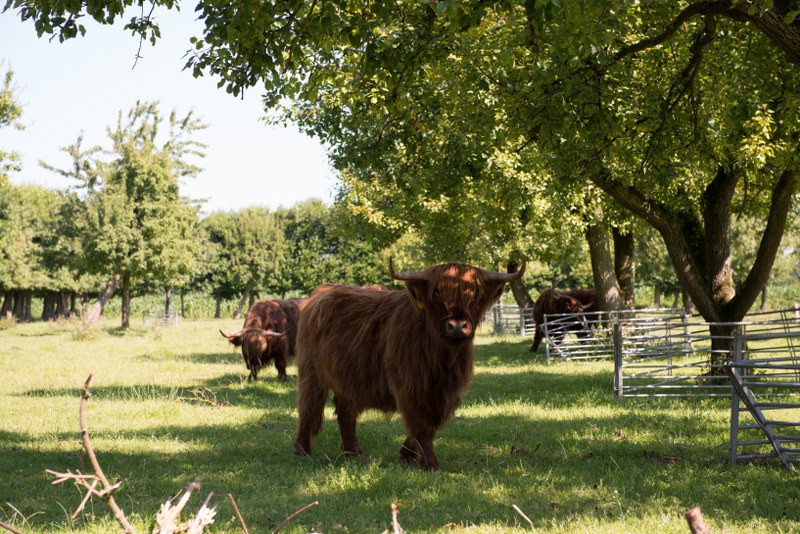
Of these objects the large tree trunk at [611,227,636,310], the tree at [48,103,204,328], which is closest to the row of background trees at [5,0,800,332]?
the large tree trunk at [611,227,636,310]

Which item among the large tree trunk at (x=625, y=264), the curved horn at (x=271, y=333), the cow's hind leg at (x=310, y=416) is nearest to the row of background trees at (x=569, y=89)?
the cow's hind leg at (x=310, y=416)

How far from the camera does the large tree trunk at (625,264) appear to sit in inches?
1011

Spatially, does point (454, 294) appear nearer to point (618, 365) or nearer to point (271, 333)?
point (618, 365)

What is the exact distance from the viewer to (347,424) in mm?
8852

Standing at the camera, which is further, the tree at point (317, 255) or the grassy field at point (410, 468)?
the tree at point (317, 255)

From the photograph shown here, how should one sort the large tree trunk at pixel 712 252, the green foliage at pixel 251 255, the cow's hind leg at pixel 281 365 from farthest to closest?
the green foliage at pixel 251 255 → the cow's hind leg at pixel 281 365 → the large tree trunk at pixel 712 252

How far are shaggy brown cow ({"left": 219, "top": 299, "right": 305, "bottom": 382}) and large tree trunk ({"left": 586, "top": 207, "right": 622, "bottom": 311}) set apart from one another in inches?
364

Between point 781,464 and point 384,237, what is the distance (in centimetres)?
2524

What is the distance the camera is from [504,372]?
18.1 m

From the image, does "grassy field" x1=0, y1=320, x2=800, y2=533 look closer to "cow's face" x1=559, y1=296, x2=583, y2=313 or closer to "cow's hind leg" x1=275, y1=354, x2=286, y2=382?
"cow's hind leg" x1=275, y1=354, x2=286, y2=382

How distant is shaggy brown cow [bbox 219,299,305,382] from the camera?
16656 millimetres

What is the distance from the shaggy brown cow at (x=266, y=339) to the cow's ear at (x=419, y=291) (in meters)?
8.84

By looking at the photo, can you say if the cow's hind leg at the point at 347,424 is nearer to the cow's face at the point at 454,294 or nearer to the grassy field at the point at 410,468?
the grassy field at the point at 410,468

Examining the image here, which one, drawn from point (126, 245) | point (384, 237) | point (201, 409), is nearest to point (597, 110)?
point (201, 409)
